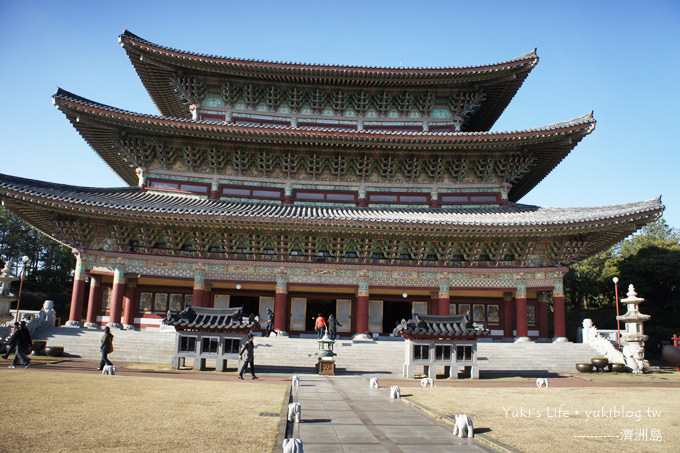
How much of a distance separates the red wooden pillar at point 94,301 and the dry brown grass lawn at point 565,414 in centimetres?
1886

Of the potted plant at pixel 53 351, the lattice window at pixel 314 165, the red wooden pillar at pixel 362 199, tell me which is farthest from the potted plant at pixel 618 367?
the potted plant at pixel 53 351

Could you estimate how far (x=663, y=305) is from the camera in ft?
146

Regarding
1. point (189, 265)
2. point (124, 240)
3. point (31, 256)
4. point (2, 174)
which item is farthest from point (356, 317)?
point (31, 256)

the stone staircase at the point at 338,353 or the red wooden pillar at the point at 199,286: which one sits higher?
the red wooden pillar at the point at 199,286

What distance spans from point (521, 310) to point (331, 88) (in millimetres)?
17615

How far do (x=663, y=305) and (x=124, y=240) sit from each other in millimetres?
48040

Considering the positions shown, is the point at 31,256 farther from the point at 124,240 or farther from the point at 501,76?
the point at 501,76

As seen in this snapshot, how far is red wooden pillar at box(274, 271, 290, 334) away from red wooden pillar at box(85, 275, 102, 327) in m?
9.63

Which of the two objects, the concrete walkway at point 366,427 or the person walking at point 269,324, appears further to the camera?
the person walking at point 269,324

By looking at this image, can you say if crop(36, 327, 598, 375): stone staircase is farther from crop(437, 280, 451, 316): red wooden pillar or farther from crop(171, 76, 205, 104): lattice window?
crop(171, 76, 205, 104): lattice window

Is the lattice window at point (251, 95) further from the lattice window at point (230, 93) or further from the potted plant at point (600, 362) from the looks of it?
the potted plant at point (600, 362)

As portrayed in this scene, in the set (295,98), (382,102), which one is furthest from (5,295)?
(382,102)

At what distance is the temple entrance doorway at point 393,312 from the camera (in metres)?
27.9

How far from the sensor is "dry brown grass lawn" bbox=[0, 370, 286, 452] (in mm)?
6359
